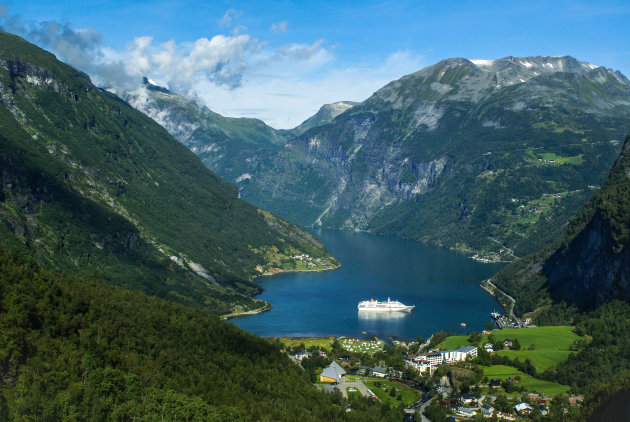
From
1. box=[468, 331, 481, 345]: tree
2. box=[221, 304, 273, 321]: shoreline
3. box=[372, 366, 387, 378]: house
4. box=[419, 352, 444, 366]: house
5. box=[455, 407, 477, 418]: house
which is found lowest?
box=[455, 407, 477, 418]: house

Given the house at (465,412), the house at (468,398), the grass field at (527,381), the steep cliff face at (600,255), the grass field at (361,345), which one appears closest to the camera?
the house at (465,412)

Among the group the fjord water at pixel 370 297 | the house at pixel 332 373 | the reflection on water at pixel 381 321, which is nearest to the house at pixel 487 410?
the house at pixel 332 373

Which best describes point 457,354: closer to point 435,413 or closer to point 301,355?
point 301,355

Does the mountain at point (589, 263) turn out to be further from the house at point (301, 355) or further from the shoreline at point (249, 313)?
the house at point (301, 355)

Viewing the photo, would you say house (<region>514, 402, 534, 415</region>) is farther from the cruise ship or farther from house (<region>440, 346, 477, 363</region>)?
the cruise ship

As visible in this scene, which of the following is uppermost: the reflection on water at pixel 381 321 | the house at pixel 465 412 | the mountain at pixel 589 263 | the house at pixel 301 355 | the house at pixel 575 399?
the mountain at pixel 589 263

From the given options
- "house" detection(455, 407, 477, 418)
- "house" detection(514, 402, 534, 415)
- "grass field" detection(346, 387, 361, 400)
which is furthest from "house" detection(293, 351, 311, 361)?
"house" detection(514, 402, 534, 415)

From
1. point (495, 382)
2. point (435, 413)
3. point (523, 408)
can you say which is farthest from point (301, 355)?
point (523, 408)
